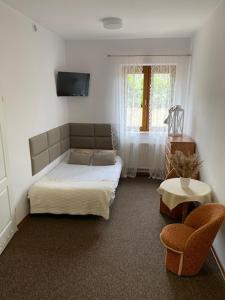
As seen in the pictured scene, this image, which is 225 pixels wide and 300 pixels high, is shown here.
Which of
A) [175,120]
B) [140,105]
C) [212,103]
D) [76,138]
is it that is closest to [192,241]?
[212,103]

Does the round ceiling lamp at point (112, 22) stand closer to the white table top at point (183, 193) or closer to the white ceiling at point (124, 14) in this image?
the white ceiling at point (124, 14)

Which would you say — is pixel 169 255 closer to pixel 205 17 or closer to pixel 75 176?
pixel 75 176

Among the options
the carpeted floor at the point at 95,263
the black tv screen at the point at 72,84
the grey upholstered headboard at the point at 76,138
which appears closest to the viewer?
the carpeted floor at the point at 95,263

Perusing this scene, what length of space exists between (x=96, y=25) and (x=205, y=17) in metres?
1.45

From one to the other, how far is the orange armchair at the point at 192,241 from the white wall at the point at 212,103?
217 millimetres

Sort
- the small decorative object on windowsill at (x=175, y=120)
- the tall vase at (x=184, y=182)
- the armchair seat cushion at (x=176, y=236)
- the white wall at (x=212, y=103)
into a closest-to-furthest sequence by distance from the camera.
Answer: the armchair seat cushion at (x=176, y=236), the white wall at (x=212, y=103), the tall vase at (x=184, y=182), the small decorative object on windowsill at (x=175, y=120)

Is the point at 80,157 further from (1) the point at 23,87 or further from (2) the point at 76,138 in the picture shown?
(1) the point at 23,87

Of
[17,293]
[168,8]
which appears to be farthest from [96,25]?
[17,293]

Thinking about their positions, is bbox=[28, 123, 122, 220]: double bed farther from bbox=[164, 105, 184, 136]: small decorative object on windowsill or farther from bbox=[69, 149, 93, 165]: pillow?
bbox=[164, 105, 184, 136]: small decorative object on windowsill

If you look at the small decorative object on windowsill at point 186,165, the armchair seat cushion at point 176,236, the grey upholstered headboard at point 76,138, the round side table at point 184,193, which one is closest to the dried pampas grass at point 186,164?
the small decorative object on windowsill at point 186,165

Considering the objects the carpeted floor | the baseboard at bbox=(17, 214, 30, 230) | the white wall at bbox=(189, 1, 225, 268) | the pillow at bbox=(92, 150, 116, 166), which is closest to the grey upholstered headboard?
the pillow at bbox=(92, 150, 116, 166)

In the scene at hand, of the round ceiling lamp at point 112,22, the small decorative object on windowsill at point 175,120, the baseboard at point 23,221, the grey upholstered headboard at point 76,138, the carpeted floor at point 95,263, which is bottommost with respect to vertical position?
the carpeted floor at point 95,263

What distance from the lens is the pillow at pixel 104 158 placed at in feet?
14.1

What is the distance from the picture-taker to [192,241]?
6.70ft
